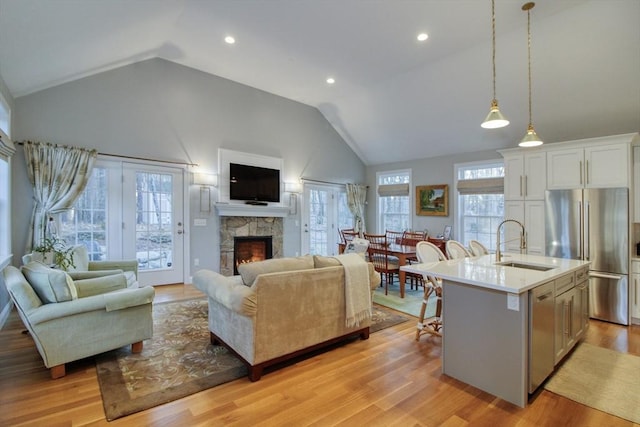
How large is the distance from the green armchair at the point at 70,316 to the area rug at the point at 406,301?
308 centimetres

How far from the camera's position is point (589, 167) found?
4141 mm

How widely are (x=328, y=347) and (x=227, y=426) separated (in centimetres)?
134

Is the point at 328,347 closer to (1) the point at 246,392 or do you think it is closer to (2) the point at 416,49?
(1) the point at 246,392

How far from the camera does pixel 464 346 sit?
246 cm

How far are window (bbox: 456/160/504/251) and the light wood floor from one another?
13.7 feet

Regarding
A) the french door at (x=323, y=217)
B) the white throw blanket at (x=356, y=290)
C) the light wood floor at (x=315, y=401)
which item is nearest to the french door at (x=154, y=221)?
the light wood floor at (x=315, y=401)

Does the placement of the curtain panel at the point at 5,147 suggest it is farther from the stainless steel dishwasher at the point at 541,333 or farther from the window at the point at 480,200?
the window at the point at 480,200

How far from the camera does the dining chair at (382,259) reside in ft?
16.8

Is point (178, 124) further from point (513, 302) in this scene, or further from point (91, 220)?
point (513, 302)

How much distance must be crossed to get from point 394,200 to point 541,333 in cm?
578

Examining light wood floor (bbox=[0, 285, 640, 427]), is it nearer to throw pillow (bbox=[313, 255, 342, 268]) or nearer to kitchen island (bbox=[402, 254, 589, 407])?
kitchen island (bbox=[402, 254, 589, 407])

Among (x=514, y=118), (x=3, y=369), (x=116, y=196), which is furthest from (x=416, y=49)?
(x=3, y=369)

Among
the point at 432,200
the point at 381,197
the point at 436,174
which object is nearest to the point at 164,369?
the point at 432,200

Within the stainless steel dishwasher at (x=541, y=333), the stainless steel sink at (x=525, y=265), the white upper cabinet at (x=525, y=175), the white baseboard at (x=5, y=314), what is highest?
the white upper cabinet at (x=525, y=175)
